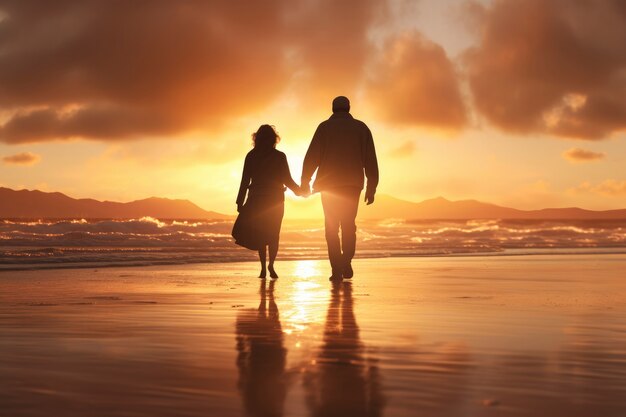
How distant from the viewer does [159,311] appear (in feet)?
19.8

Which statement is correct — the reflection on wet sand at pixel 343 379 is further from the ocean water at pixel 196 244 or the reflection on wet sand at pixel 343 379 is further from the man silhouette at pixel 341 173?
the ocean water at pixel 196 244

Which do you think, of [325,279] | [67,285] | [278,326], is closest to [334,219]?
[325,279]

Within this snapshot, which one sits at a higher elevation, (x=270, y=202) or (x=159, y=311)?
(x=270, y=202)

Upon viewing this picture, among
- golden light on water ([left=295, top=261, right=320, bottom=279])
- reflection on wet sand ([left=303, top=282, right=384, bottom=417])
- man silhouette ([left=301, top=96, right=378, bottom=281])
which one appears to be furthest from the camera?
golden light on water ([left=295, top=261, right=320, bottom=279])

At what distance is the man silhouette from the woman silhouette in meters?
0.93

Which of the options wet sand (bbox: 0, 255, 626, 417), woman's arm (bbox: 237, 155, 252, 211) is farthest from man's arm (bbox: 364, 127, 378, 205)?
wet sand (bbox: 0, 255, 626, 417)

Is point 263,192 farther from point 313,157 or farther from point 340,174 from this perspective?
point 340,174

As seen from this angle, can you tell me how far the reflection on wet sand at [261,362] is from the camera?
9.07ft

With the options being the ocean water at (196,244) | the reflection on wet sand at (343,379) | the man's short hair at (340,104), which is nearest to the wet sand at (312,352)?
the reflection on wet sand at (343,379)

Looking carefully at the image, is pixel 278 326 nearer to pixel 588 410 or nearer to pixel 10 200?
pixel 588 410

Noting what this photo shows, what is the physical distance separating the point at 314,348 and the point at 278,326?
41.1 inches

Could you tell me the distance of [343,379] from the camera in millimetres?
3211

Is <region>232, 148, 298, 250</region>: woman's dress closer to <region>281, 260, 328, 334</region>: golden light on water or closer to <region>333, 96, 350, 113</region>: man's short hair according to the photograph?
<region>281, 260, 328, 334</region>: golden light on water

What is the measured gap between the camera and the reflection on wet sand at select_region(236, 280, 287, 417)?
9.07ft
